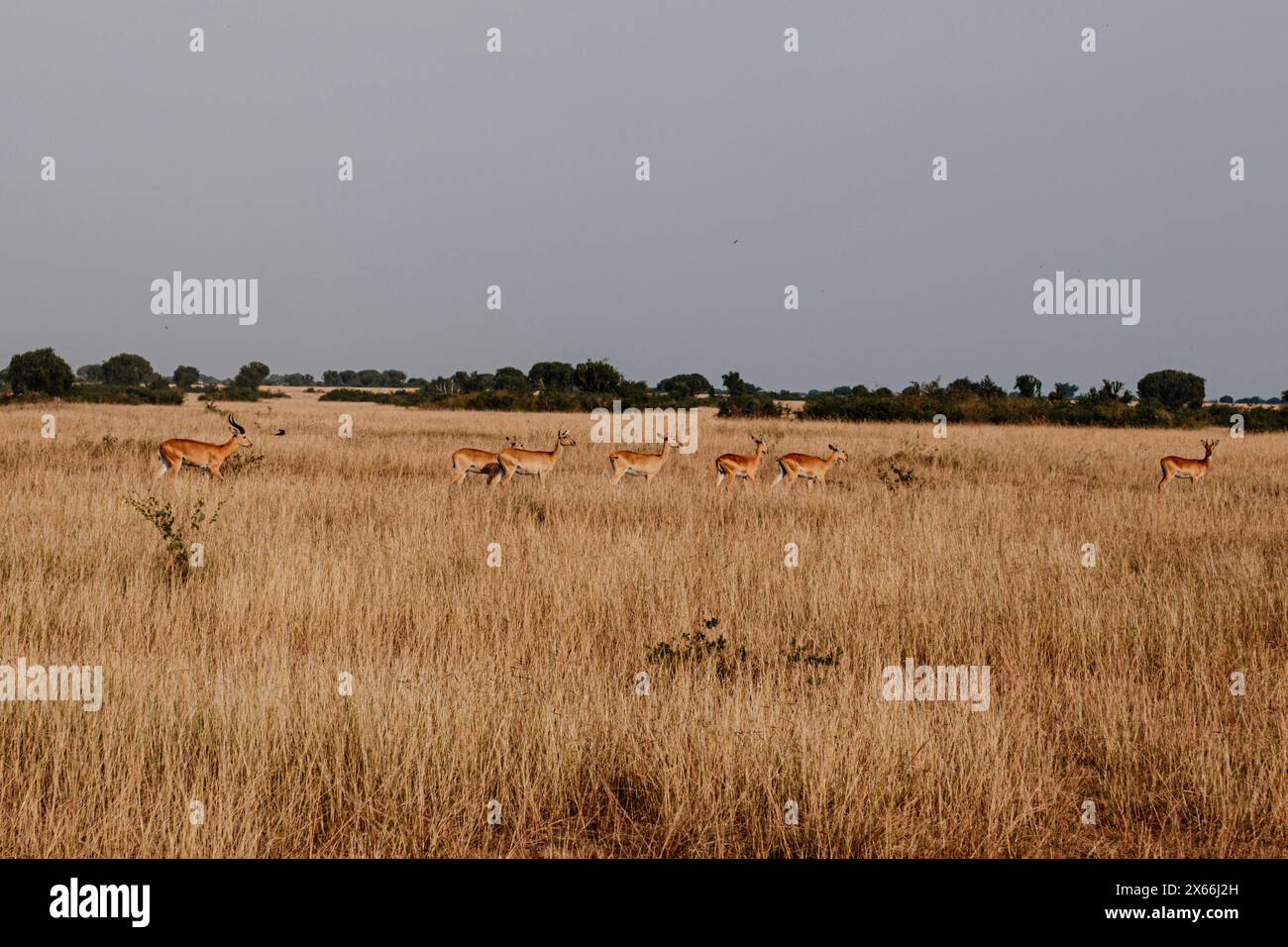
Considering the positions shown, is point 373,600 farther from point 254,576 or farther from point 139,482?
point 139,482

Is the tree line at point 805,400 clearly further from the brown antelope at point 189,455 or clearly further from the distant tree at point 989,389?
the brown antelope at point 189,455

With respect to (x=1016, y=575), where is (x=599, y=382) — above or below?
above

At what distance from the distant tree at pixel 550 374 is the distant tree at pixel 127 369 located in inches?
2123

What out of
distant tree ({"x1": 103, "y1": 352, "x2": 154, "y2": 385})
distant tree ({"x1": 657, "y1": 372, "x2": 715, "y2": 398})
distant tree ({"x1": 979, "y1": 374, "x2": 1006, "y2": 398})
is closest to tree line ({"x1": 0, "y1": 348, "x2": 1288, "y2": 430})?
distant tree ({"x1": 979, "y1": 374, "x2": 1006, "y2": 398})

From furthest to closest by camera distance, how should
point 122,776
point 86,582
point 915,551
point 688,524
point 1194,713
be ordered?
point 688,524, point 915,551, point 86,582, point 1194,713, point 122,776

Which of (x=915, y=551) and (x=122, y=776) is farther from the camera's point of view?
(x=915, y=551)

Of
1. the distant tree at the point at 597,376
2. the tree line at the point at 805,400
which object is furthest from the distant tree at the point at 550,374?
the distant tree at the point at 597,376

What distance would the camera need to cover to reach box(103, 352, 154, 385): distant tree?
10944 centimetres

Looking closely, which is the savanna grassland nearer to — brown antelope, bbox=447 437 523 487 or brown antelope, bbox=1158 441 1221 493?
brown antelope, bbox=447 437 523 487

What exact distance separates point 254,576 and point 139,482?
8227 mm

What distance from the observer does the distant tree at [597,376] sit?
69.7m

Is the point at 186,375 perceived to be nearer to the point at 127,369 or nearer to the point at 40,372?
the point at 127,369
